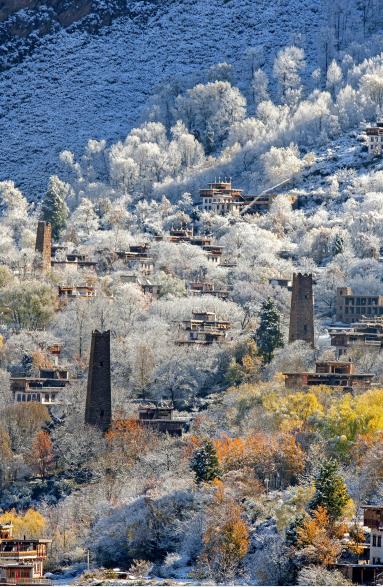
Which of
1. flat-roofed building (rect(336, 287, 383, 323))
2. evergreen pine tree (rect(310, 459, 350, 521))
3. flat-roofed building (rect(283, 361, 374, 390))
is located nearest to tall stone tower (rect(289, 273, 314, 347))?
flat-roofed building (rect(336, 287, 383, 323))

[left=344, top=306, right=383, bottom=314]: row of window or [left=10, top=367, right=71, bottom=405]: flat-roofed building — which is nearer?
[left=10, top=367, right=71, bottom=405]: flat-roofed building

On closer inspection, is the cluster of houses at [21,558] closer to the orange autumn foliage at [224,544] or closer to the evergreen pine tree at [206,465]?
the orange autumn foliage at [224,544]

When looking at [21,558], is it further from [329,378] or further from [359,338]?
[359,338]

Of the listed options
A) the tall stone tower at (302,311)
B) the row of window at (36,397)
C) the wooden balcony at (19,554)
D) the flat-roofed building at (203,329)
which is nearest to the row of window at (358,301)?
the flat-roofed building at (203,329)

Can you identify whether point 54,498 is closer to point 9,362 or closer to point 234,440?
point 234,440

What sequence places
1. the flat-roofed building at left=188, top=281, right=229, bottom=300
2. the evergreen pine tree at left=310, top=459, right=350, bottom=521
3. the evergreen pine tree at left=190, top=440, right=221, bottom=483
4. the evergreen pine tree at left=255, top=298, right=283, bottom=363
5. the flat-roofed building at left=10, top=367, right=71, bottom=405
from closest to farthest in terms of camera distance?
the evergreen pine tree at left=310, top=459, right=350, bottom=521
the evergreen pine tree at left=190, top=440, right=221, bottom=483
the flat-roofed building at left=10, top=367, right=71, bottom=405
the evergreen pine tree at left=255, top=298, right=283, bottom=363
the flat-roofed building at left=188, top=281, right=229, bottom=300

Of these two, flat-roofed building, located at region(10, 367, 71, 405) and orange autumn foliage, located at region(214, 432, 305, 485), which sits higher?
flat-roofed building, located at region(10, 367, 71, 405)

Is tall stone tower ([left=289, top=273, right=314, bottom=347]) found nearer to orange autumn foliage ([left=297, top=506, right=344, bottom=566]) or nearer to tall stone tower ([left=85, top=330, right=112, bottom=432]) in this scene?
tall stone tower ([left=85, top=330, right=112, bottom=432])
